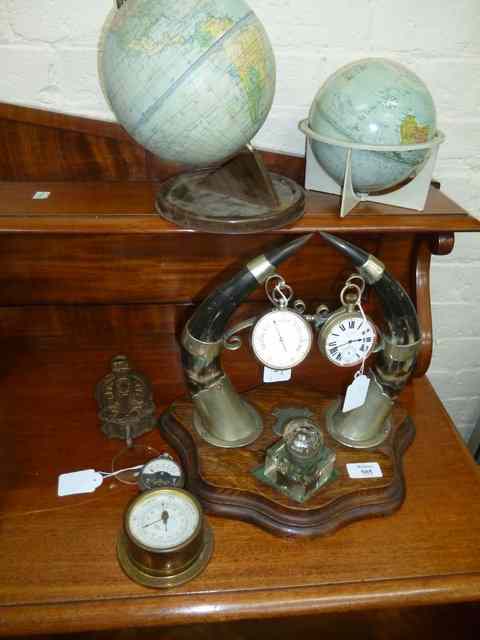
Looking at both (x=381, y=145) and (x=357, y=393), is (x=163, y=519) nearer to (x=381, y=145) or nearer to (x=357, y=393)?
(x=357, y=393)

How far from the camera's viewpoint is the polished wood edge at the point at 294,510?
86 cm

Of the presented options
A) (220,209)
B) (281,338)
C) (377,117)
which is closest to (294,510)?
(281,338)

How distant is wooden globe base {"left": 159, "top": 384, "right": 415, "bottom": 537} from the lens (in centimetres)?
87

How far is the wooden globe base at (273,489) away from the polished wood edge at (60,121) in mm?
559

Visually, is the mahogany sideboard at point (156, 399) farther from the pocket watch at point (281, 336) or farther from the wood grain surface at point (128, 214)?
the pocket watch at point (281, 336)

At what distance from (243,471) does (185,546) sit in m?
0.18

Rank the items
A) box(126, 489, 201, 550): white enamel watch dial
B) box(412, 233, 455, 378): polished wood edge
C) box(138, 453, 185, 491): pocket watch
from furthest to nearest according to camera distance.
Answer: box(412, 233, 455, 378): polished wood edge, box(138, 453, 185, 491): pocket watch, box(126, 489, 201, 550): white enamel watch dial

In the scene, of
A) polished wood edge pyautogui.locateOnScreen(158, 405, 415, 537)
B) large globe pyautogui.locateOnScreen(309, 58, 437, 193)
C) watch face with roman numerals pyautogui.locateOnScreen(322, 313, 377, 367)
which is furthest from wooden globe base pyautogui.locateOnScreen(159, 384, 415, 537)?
large globe pyautogui.locateOnScreen(309, 58, 437, 193)

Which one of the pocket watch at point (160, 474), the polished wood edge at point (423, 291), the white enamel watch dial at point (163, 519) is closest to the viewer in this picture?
the white enamel watch dial at point (163, 519)

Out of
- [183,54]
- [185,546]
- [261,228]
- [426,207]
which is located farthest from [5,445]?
[426,207]

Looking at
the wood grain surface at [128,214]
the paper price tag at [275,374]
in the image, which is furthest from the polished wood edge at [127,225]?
the paper price tag at [275,374]

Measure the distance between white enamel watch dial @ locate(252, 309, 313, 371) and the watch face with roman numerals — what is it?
0.04m

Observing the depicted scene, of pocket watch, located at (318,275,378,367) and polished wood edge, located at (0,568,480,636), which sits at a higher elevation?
pocket watch, located at (318,275,378,367)

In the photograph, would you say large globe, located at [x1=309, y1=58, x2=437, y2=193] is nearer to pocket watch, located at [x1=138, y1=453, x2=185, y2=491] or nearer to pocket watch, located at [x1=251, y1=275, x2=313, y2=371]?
pocket watch, located at [x1=251, y1=275, x2=313, y2=371]
